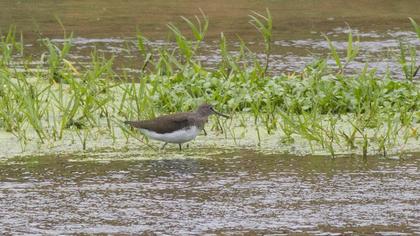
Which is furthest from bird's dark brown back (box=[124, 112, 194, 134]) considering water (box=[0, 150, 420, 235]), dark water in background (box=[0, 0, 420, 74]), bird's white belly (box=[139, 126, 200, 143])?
dark water in background (box=[0, 0, 420, 74])

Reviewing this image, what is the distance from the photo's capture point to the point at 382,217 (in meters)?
7.32

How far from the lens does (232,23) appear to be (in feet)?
53.2

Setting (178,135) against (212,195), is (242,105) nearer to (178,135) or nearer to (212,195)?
(178,135)

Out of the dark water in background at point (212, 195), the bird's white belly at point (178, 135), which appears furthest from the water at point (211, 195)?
the bird's white belly at point (178, 135)

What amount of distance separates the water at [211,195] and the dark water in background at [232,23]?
435 centimetres

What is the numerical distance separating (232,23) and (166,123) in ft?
23.2

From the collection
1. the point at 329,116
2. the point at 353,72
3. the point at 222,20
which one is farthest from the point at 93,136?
the point at 222,20

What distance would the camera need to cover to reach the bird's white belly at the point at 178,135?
918 centimetres

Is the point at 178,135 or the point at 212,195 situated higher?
the point at 178,135

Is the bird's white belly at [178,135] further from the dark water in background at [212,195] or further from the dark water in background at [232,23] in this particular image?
the dark water in background at [232,23]

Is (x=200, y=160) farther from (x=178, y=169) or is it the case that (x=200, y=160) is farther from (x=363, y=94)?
(x=363, y=94)

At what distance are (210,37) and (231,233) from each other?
27.7 feet

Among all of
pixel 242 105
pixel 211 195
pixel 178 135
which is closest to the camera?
pixel 211 195


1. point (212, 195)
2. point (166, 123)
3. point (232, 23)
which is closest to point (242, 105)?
point (166, 123)
